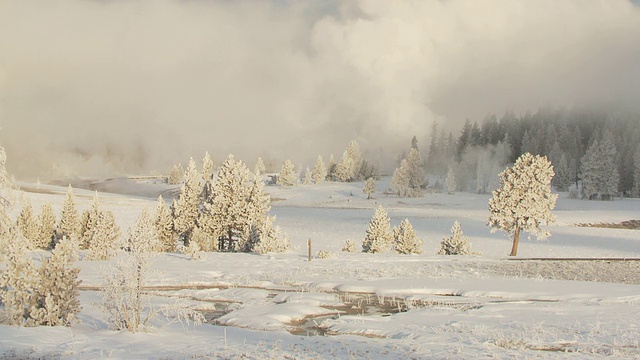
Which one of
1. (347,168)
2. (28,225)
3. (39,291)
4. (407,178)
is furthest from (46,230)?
(347,168)

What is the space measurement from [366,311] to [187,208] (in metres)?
34.9

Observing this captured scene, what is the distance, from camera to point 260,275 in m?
28.5

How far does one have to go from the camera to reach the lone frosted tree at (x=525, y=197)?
150 ft

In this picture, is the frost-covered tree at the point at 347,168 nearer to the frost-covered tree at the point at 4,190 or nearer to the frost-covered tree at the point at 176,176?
the frost-covered tree at the point at 176,176

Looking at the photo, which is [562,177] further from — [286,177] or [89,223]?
[89,223]

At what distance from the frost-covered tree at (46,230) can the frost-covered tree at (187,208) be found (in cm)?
1244

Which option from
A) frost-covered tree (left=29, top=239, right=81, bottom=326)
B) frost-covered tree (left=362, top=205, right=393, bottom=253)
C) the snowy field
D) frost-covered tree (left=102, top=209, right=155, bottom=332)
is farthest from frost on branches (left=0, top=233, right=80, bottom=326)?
frost-covered tree (left=362, top=205, right=393, bottom=253)

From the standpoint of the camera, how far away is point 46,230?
170 feet

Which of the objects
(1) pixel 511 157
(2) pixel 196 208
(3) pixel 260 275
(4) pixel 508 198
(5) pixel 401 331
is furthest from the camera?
(1) pixel 511 157

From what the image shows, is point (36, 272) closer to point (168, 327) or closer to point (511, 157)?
point (168, 327)

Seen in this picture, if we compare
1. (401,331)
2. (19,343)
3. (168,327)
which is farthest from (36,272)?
(401,331)

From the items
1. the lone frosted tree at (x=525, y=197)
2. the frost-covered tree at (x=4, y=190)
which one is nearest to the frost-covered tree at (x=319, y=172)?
the lone frosted tree at (x=525, y=197)

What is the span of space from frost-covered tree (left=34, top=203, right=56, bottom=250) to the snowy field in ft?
64.7

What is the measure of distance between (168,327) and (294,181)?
151079 mm
